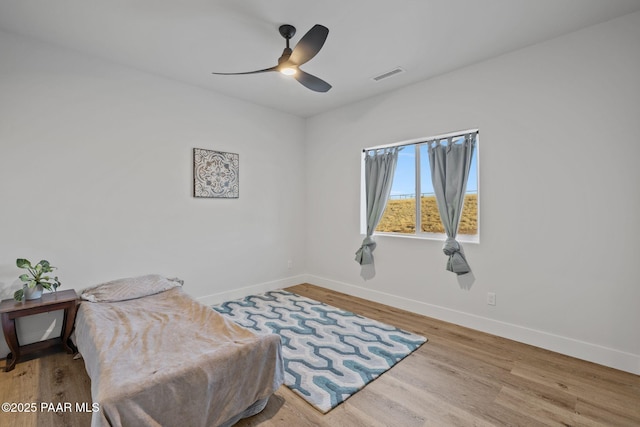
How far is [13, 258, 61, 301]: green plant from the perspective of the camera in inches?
92.0

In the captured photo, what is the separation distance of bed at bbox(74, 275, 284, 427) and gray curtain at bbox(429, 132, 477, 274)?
6.89 feet

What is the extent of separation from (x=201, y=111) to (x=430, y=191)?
292 cm

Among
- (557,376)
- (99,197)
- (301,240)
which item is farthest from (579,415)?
(99,197)

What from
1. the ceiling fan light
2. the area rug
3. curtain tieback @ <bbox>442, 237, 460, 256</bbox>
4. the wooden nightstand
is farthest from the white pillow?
curtain tieback @ <bbox>442, 237, 460, 256</bbox>

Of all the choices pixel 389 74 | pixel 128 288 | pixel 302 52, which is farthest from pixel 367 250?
pixel 128 288

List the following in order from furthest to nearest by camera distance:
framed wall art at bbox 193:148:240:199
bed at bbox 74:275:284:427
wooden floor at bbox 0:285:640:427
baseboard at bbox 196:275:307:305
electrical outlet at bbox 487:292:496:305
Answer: baseboard at bbox 196:275:307:305
framed wall art at bbox 193:148:240:199
electrical outlet at bbox 487:292:496:305
wooden floor at bbox 0:285:640:427
bed at bbox 74:275:284:427

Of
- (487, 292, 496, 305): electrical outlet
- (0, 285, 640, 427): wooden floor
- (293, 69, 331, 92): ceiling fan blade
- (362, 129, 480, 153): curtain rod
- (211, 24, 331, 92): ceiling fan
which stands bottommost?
(0, 285, 640, 427): wooden floor

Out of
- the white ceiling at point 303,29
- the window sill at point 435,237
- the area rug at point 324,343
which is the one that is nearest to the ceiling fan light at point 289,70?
the white ceiling at point 303,29

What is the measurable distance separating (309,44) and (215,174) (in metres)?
2.16

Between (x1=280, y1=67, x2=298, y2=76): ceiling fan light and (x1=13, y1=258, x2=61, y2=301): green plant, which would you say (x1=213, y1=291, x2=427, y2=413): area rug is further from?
(x1=280, y1=67, x2=298, y2=76): ceiling fan light

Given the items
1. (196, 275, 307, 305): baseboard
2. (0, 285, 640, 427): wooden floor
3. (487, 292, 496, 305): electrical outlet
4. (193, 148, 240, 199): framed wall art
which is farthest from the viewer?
(196, 275, 307, 305): baseboard

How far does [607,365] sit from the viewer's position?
2340mm

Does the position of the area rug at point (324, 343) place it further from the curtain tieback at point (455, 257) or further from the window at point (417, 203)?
the window at point (417, 203)

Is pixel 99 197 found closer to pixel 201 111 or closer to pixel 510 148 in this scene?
pixel 201 111
